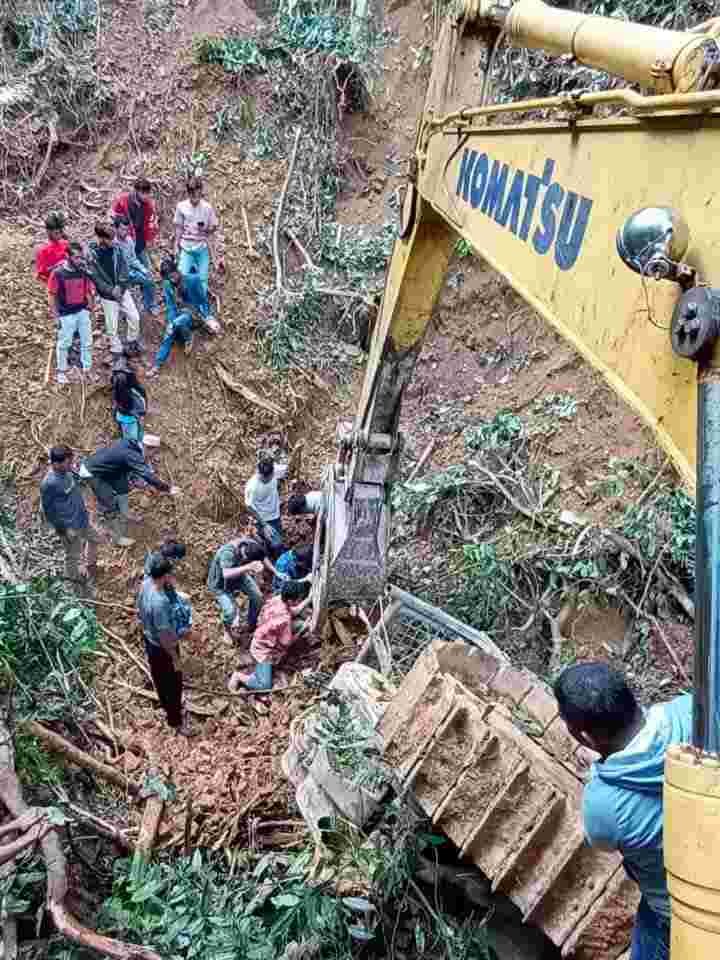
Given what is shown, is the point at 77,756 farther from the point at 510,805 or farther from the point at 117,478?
the point at 117,478

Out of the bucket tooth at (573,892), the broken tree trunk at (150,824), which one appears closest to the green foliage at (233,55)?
the broken tree trunk at (150,824)

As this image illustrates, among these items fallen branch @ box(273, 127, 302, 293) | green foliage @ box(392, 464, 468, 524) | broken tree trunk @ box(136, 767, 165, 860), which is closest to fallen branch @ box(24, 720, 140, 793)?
broken tree trunk @ box(136, 767, 165, 860)

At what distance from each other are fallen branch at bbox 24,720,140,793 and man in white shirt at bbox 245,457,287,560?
272 cm

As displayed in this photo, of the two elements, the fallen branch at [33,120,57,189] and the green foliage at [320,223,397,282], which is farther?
the green foliage at [320,223,397,282]

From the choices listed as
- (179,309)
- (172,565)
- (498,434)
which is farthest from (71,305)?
(498,434)

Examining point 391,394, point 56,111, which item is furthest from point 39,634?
point 56,111

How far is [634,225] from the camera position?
2.16m

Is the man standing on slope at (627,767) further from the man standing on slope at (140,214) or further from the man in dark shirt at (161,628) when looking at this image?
the man standing on slope at (140,214)

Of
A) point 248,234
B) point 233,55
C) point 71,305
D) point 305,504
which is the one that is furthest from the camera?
point 233,55

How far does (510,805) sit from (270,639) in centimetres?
332

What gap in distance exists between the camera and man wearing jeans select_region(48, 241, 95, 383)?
26.9 feet

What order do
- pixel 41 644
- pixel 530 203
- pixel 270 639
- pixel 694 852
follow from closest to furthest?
1. pixel 694 852
2. pixel 530 203
3. pixel 41 644
4. pixel 270 639

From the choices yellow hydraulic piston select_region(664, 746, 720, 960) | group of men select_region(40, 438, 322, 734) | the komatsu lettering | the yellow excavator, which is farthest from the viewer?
group of men select_region(40, 438, 322, 734)

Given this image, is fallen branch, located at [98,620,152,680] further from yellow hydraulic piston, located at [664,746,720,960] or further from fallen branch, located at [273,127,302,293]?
yellow hydraulic piston, located at [664,746,720,960]
